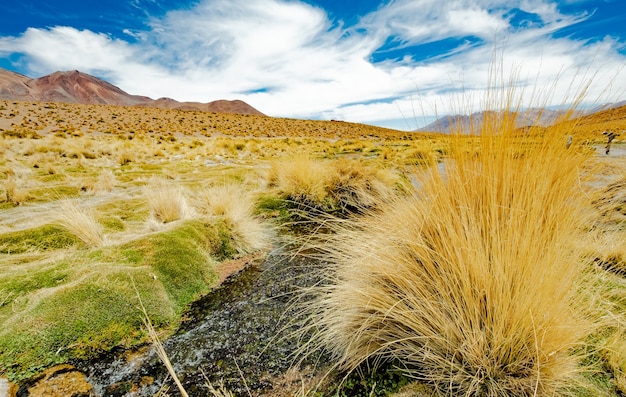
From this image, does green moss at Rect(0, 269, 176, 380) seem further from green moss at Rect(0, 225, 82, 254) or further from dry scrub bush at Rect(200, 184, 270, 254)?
dry scrub bush at Rect(200, 184, 270, 254)

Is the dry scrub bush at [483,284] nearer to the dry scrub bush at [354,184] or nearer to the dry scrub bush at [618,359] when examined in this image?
the dry scrub bush at [618,359]

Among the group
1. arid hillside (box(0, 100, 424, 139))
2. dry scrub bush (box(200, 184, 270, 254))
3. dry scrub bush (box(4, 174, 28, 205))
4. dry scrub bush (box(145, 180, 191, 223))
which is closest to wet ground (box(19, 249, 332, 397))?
dry scrub bush (box(200, 184, 270, 254))

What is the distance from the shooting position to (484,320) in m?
1.72

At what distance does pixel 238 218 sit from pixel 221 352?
288 cm

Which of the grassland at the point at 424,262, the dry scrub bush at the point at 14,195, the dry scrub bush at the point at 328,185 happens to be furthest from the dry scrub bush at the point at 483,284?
the dry scrub bush at the point at 14,195

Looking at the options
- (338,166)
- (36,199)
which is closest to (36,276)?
(36,199)

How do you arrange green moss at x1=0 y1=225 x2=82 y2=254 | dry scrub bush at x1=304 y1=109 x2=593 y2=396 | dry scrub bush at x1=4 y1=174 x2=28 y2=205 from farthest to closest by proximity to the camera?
dry scrub bush at x1=4 y1=174 x2=28 y2=205 < green moss at x1=0 y1=225 x2=82 y2=254 < dry scrub bush at x1=304 y1=109 x2=593 y2=396

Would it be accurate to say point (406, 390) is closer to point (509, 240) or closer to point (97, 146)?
point (509, 240)

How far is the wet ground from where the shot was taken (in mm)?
2152

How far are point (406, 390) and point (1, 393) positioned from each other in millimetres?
2575

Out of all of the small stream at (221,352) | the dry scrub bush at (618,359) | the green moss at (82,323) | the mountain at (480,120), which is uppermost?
the mountain at (480,120)

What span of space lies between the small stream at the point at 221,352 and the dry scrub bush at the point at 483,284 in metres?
0.43

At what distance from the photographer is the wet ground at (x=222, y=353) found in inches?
84.7

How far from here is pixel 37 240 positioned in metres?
4.03
